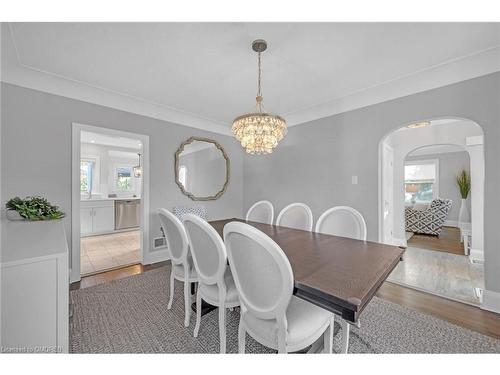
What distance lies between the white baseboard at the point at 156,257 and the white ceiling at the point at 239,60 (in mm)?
2118

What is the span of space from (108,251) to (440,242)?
6341mm

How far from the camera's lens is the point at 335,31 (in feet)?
5.39

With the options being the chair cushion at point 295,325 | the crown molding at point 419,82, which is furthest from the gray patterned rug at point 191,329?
the crown molding at point 419,82

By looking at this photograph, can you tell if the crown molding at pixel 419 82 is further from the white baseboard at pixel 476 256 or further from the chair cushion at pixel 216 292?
the chair cushion at pixel 216 292

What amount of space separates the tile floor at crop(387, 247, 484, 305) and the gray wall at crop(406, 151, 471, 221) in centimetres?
410

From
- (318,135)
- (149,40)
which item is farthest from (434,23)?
(149,40)

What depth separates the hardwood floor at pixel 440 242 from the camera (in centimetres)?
369

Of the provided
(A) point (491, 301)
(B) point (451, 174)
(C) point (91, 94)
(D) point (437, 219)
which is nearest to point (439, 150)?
(B) point (451, 174)

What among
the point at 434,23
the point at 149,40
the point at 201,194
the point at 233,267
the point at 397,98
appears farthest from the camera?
the point at 201,194

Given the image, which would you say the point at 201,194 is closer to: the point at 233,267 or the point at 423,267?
the point at 233,267

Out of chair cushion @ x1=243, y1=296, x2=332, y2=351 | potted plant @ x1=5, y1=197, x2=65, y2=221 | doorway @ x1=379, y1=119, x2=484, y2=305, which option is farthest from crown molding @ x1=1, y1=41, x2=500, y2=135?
chair cushion @ x1=243, y1=296, x2=332, y2=351

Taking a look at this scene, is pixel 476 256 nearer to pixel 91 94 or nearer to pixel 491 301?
pixel 491 301

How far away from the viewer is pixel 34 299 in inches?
34.1
